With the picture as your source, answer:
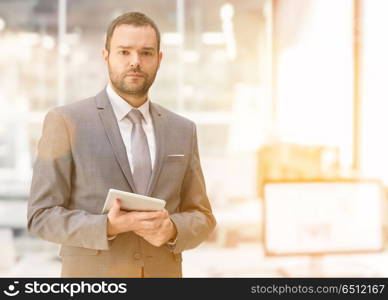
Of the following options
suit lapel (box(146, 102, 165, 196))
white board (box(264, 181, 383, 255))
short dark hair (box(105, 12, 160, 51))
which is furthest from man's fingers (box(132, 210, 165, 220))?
white board (box(264, 181, 383, 255))

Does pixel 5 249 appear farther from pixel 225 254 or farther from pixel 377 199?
pixel 377 199

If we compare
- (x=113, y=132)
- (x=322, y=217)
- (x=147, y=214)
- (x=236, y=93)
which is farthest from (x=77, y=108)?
(x=236, y=93)

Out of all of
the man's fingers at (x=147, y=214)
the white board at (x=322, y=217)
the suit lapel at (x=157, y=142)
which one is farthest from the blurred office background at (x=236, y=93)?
the man's fingers at (x=147, y=214)

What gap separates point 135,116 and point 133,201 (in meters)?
0.29

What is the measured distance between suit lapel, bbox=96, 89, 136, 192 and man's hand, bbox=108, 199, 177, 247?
0.37 ft

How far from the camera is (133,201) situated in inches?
46.1

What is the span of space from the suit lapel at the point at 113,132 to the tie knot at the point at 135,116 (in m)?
0.05

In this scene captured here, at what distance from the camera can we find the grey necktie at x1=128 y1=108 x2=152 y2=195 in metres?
1.33

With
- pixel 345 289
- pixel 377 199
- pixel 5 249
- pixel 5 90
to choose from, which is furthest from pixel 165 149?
pixel 5 90

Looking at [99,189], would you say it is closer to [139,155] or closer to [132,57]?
[139,155]

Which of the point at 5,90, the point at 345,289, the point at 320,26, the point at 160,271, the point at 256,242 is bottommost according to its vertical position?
the point at 256,242

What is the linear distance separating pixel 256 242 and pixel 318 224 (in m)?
2.11

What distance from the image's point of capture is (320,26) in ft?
14.3

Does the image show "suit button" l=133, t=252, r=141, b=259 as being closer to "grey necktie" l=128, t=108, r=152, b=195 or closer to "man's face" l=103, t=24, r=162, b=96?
"grey necktie" l=128, t=108, r=152, b=195
